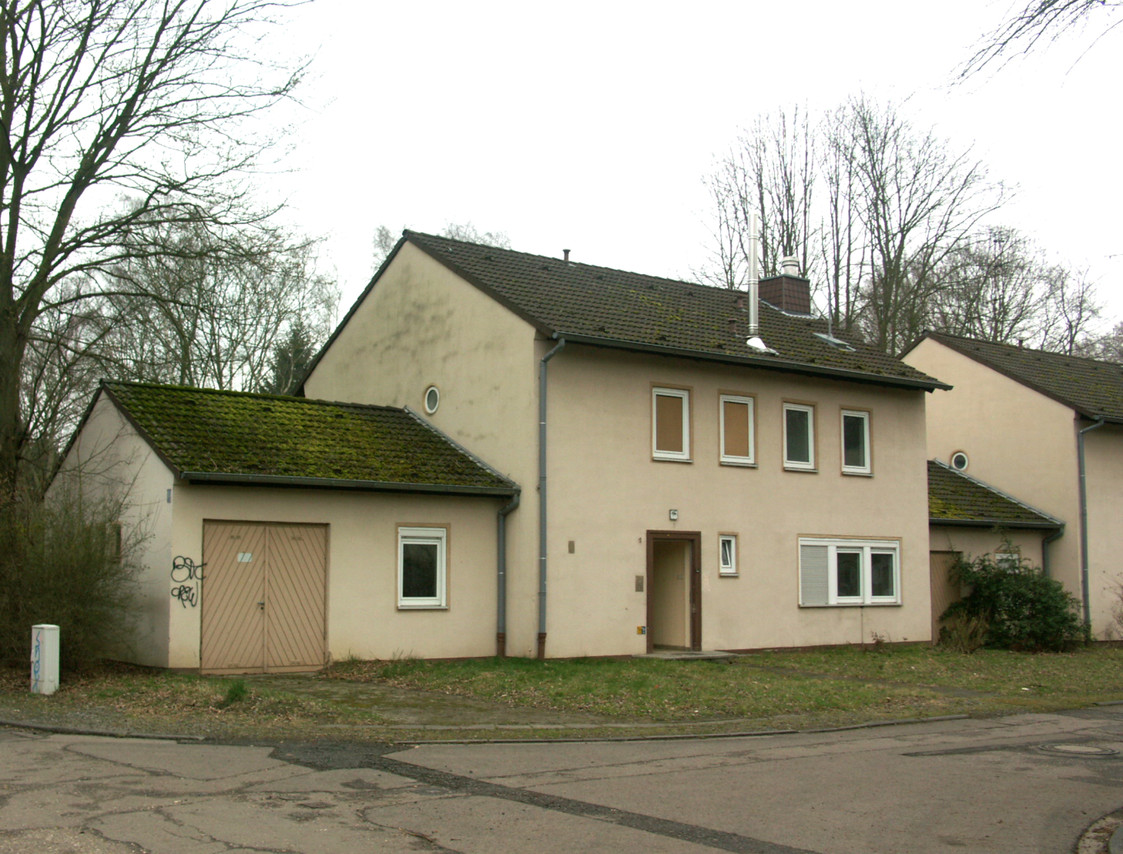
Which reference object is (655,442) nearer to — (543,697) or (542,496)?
(542,496)

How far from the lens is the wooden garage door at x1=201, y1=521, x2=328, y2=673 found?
16797 millimetres

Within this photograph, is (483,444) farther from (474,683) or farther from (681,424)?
(474,683)

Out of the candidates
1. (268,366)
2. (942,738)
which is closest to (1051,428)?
(942,738)

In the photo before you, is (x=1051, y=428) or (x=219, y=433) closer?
(x=219, y=433)

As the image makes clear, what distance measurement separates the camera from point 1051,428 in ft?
91.2

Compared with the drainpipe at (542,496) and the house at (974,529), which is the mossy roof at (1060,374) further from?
the drainpipe at (542,496)

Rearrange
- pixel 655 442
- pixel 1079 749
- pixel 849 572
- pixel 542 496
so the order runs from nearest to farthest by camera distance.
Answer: pixel 1079 749 < pixel 542 496 < pixel 655 442 < pixel 849 572

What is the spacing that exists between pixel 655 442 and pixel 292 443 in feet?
20.6

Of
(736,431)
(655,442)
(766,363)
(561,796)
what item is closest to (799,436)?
(736,431)

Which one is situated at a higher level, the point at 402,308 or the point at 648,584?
the point at 402,308

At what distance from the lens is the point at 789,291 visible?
28031 millimetres

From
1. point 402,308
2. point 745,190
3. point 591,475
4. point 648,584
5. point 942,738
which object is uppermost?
point 745,190

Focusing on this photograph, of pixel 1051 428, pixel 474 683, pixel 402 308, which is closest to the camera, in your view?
pixel 474 683

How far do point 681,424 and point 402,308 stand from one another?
20.0ft
